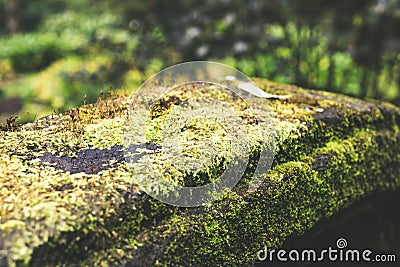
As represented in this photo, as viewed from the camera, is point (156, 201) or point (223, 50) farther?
point (223, 50)

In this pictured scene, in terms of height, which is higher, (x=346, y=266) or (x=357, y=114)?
(x=357, y=114)

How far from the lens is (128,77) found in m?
6.77

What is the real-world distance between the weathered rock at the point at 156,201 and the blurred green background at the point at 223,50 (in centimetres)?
95

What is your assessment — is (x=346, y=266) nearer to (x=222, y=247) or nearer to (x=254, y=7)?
(x=222, y=247)

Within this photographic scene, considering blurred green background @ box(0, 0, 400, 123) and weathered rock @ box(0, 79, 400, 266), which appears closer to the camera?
weathered rock @ box(0, 79, 400, 266)

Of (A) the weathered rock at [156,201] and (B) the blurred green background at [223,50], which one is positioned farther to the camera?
(B) the blurred green background at [223,50]

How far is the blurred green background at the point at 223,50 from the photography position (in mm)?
4328

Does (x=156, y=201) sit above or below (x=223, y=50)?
below

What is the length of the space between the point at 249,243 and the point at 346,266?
2.90 feet

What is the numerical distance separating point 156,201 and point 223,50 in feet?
11.4

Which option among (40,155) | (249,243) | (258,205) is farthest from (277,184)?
(40,155)

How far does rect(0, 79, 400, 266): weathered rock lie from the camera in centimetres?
140

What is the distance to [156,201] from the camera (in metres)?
1.58

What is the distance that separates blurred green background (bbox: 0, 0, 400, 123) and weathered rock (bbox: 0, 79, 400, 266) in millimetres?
953
